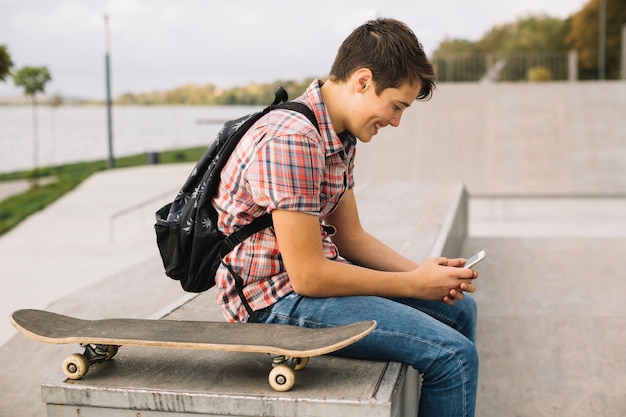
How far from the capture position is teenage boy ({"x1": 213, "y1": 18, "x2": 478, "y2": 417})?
210 cm

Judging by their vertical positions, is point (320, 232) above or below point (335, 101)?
below

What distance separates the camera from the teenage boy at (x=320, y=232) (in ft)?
6.90

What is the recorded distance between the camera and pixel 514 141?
18.0 m

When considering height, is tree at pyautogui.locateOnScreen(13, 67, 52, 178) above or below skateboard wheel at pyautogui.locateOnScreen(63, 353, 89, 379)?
above

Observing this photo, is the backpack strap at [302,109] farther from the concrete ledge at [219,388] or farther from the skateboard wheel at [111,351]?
the skateboard wheel at [111,351]

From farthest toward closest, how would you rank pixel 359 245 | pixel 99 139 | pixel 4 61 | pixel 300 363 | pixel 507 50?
pixel 99 139 → pixel 507 50 → pixel 4 61 → pixel 359 245 → pixel 300 363

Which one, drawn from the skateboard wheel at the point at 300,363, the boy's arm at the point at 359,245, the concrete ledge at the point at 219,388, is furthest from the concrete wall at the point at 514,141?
the skateboard wheel at the point at 300,363

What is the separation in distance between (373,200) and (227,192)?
201 inches

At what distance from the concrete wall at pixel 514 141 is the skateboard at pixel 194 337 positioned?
1605 centimetres

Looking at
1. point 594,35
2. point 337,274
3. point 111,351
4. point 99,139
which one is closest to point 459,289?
point 337,274

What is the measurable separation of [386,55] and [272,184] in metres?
0.52

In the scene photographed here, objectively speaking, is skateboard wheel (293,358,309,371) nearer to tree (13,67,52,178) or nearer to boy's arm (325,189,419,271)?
boy's arm (325,189,419,271)

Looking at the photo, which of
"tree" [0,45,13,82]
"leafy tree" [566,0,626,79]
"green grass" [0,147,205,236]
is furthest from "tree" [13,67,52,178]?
"leafy tree" [566,0,626,79]

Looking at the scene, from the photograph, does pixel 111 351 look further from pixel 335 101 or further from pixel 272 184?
pixel 335 101
